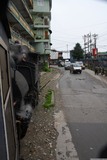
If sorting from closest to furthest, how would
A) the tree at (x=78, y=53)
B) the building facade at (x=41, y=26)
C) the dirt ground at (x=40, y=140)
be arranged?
the dirt ground at (x=40, y=140) < the building facade at (x=41, y=26) < the tree at (x=78, y=53)

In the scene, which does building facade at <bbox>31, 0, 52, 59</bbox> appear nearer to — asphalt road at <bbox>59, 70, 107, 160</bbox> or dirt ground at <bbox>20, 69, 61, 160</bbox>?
asphalt road at <bbox>59, 70, 107, 160</bbox>

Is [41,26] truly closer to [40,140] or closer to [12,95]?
[40,140]

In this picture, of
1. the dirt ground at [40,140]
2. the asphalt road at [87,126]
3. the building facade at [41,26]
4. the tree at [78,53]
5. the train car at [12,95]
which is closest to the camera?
the train car at [12,95]

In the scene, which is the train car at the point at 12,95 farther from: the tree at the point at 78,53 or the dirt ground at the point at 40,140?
the tree at the point at 78,53

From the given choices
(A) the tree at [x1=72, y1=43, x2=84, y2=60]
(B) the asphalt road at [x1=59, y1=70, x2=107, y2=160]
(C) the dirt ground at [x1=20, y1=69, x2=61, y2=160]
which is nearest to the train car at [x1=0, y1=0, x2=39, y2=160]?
(C) the dirt ground at [x1=20, y1=69, x2=61, y2=160]

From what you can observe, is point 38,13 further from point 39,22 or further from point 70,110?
point 70,110

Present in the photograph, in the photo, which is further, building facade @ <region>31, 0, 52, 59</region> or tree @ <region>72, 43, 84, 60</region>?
tree @ <region>72, 43, 84, 60</region>

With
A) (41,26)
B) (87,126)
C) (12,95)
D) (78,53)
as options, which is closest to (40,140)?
(87,126)

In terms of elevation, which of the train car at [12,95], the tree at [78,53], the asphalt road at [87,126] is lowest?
the tree at [78,53]

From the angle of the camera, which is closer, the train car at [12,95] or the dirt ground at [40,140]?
the train car at [12,95]

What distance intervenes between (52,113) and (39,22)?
69.0 metres

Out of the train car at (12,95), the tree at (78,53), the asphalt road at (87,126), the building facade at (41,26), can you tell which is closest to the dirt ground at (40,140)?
the train car at (12,95)

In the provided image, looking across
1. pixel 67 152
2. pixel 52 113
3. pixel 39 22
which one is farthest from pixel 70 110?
pixel 39 22

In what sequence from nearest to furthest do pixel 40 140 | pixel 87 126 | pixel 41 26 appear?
pixel 40 140 < pixel 87 126 < pixel 41 26
